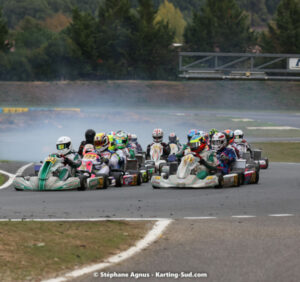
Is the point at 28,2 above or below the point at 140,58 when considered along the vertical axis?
above

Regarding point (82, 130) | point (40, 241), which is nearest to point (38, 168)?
point (40, 241)

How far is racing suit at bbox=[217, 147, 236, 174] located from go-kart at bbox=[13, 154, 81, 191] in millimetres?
3464

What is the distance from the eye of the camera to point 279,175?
20.4 metres

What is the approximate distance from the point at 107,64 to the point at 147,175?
6053 cm

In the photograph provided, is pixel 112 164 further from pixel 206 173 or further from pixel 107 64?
pixel 107 64

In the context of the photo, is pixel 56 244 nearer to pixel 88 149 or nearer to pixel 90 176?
pixel 90 176

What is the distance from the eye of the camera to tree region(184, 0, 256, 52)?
83.2 metres

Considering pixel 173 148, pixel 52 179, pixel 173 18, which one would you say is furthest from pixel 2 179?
pixel 173 18

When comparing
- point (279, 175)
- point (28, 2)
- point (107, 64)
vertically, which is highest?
point (28, 2)

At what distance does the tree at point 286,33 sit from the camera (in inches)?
3059

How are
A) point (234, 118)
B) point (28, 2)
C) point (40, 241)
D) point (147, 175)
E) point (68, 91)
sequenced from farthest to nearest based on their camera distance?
point (28, 2), point (68, 91), point (234, 118), point (147, 175), point (40, 241)

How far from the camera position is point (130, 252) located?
8273 millimetres

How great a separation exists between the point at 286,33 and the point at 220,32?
8711mm

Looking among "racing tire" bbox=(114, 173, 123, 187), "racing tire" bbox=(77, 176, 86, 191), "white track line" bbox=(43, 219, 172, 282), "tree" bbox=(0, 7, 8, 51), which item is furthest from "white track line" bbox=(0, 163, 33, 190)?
"tree" bbox=(0, 7, 8, 51)
